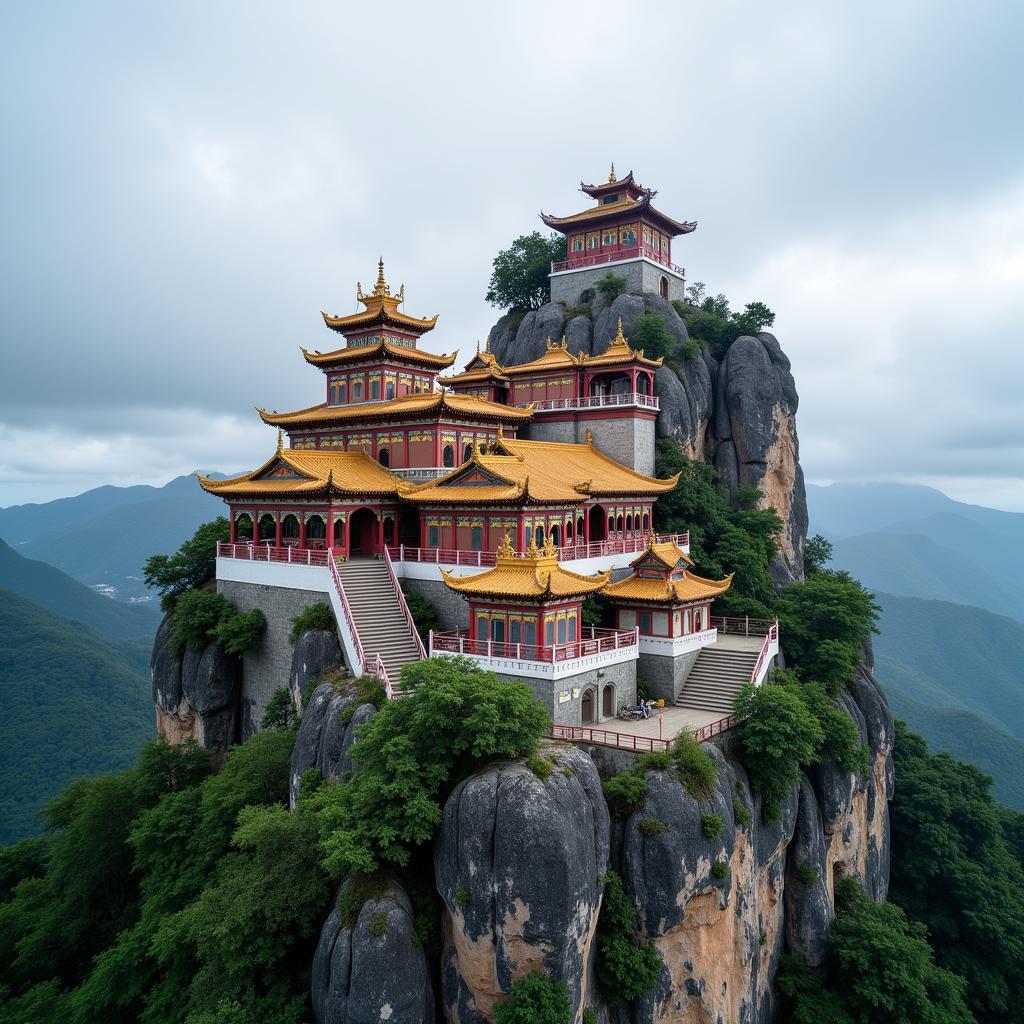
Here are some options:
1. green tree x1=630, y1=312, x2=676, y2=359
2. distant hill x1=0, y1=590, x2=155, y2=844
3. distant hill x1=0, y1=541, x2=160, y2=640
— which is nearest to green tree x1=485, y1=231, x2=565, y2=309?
green tree x1=630, y1=312, x2=676, y2=359

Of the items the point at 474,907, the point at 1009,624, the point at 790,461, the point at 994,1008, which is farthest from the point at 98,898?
the point at 1009,624

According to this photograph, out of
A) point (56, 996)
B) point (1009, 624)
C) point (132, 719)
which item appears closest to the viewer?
point (56, 996)

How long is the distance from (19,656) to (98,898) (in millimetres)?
83533

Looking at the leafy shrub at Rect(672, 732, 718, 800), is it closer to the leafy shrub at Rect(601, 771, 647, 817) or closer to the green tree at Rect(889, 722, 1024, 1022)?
the leafy shrub at Rect(601, 771, 647, 817)

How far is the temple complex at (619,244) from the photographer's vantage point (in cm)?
4966

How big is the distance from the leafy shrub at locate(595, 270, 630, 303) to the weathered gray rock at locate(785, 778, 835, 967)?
1281 inches

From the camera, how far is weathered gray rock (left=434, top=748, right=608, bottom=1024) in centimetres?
1747

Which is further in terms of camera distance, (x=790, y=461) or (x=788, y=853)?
(x=790, y=461)

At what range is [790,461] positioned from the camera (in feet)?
155

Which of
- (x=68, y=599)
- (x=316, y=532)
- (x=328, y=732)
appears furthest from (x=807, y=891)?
(x=68, y=599)

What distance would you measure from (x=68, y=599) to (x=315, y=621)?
176 m

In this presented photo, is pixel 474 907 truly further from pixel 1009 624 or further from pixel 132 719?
pixel 1009 624

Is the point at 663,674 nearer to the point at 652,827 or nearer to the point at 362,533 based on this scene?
the point at 652,827

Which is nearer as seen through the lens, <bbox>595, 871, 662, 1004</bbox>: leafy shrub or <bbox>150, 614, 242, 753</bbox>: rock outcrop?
<bbox>595, 871, 662, 1004</bbox>: leafy shrub
